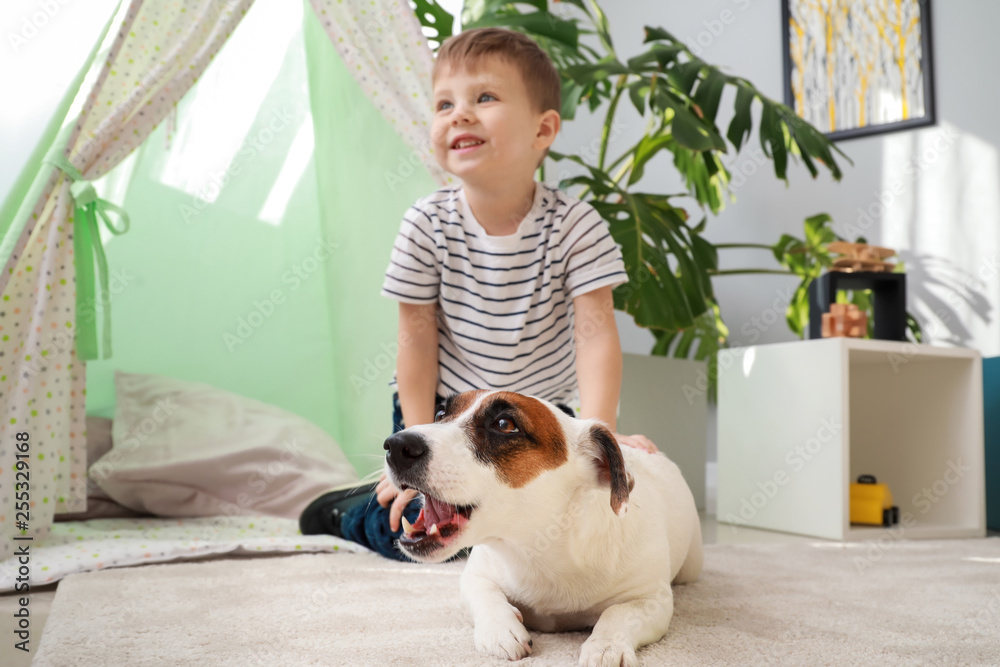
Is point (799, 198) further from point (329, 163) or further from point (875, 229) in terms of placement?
point (329, 163)

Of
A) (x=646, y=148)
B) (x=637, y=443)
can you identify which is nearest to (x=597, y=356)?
(x=637, y=443)

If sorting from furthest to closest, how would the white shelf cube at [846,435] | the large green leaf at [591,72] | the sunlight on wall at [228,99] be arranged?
1. the large green leaf at [591,72]
2. the sunlight on wall at [228,99]
3. the white shelf cube at [846,435]

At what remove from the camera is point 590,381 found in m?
1.30

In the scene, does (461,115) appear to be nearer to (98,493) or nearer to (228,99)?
(228,99)

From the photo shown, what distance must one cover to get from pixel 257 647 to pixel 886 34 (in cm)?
339

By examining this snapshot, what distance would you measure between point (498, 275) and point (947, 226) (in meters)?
2.44

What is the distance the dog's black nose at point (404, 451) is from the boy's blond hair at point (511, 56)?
78 centimetres

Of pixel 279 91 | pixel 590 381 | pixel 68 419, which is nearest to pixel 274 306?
pixel 279 91

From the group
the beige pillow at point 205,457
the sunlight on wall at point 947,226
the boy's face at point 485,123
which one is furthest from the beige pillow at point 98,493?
the sunlight on wall at point 947,226

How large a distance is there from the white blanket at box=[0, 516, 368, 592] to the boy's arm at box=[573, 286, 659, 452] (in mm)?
602

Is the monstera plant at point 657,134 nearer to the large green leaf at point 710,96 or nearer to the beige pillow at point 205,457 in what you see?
the large green leaf at point 710,96

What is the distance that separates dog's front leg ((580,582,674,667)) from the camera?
2.54 ft

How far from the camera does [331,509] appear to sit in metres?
1.60

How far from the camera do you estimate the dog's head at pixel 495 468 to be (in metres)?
0.79
